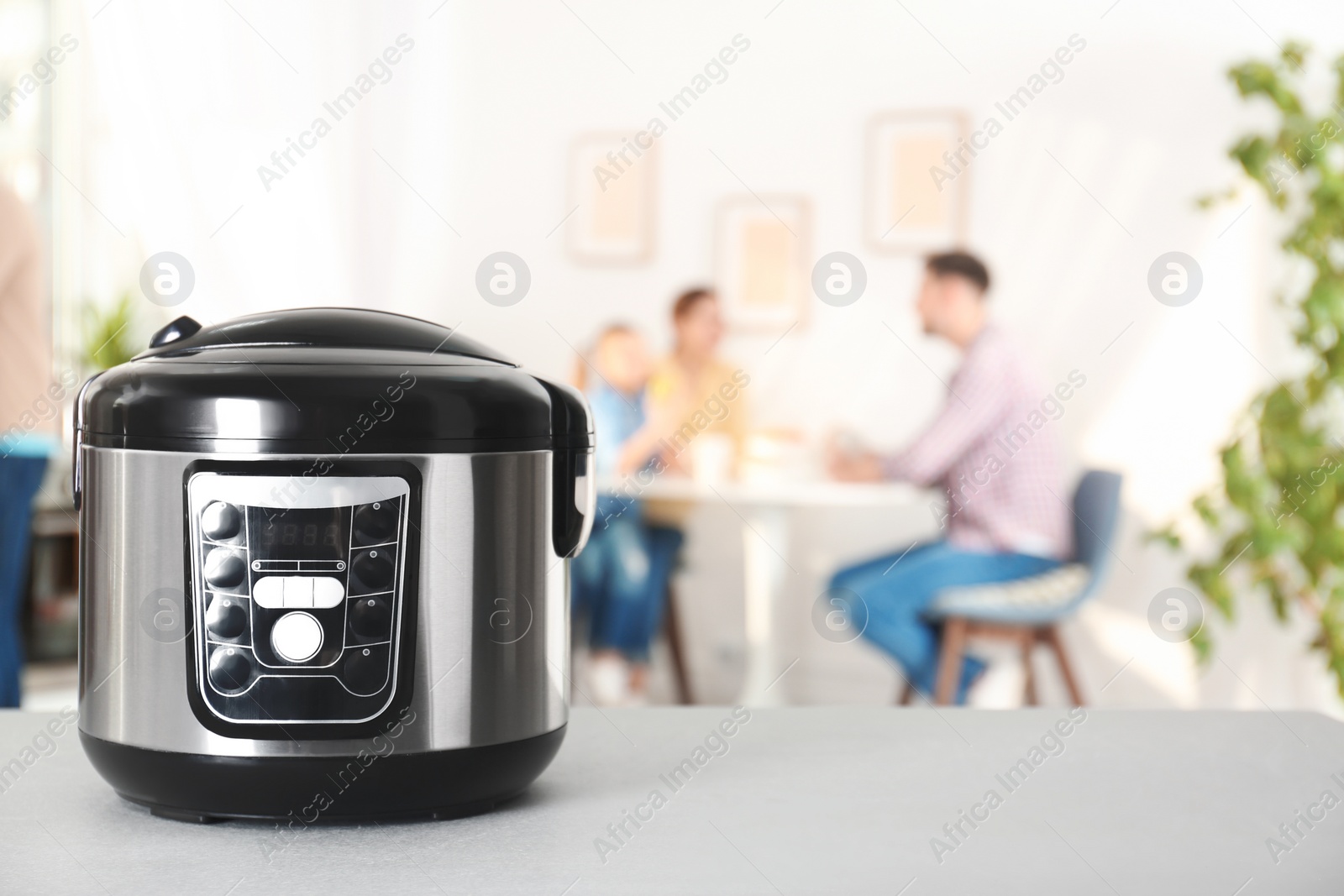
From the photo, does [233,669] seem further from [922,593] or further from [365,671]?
[922,593]

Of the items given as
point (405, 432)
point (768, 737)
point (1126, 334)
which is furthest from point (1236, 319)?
point (405, 432)

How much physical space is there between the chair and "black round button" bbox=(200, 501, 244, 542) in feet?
9.38

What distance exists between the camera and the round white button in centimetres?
56

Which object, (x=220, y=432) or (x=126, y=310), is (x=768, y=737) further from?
(x=126, y=310)

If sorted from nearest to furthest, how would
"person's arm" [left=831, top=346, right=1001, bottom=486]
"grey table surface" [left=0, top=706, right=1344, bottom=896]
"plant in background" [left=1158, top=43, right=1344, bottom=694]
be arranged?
"grey table surface" [left=0, top=706, right=1344, bottom=896] → "plant in background" [left=1158, top=43, right=1344, bottom=694] → "person's arm" [left=831, top=346, right=1001, bottom=486]

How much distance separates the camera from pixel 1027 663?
3420 mm

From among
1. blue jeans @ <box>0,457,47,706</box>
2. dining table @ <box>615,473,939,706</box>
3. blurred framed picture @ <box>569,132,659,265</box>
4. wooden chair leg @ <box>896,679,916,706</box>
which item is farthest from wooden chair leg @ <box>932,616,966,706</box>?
blue jeans @ <box>0,457,47,706</box>

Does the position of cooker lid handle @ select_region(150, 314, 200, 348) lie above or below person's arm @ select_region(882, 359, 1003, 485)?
above

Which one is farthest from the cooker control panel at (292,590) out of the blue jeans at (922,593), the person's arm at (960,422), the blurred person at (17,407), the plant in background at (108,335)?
the plant in background at (108,335)

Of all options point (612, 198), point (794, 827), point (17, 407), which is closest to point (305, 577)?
point (794, 827)

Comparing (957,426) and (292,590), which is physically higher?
(292,590)

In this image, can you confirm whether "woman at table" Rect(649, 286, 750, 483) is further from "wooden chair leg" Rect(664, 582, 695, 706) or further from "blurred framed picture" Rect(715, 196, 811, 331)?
"wooden chair leg" Rect(664, 582, 695, 706)

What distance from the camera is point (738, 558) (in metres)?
4.40

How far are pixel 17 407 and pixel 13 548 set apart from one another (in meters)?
0.24
